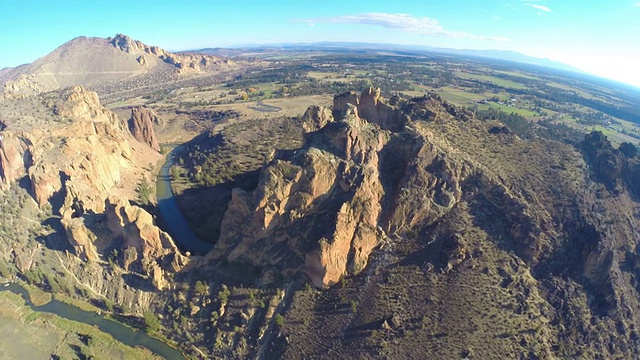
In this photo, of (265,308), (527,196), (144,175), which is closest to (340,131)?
(265,308)

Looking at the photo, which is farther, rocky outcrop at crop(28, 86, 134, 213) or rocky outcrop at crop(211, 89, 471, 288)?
rocky outcrop at crop(28, 86, 134, 213)

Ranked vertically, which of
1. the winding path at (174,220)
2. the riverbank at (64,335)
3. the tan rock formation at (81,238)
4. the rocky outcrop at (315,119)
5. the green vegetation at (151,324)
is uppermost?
the rocky outcrop at (315,119)

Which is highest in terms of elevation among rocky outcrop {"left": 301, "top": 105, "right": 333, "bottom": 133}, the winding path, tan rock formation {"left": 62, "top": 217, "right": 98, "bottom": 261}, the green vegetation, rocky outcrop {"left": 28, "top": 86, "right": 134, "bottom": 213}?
rocky outcrop {"left": 301, "top": 105, "right": 333, "bottom": 133}

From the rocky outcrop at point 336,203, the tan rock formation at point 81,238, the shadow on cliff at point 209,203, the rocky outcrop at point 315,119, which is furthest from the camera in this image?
the rocky outcrop at point 315,119

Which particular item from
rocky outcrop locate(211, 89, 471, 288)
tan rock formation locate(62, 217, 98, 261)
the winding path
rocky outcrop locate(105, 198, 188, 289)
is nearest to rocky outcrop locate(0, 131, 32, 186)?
→ tan rock formation locate(62, 217, 98, 261)


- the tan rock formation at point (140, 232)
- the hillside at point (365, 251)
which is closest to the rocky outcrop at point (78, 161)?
the hillside at point (365, 251)

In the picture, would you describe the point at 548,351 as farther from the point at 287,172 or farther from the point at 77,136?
Result: the point at 77,136

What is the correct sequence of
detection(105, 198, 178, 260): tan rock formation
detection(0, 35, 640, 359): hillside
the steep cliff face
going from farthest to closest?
1. the steep cliff face
2. detection(105, 198, 178, 260): tan rock formation
3. detection(0, 35, 640, 359): hillside

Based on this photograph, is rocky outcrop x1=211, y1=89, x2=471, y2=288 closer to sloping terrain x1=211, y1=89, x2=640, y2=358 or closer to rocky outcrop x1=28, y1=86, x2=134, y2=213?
sloping terrain x1=211, y1=89, x2=640, y2=358

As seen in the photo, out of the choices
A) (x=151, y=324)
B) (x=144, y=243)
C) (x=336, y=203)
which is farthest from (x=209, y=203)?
(x=336, y=203)

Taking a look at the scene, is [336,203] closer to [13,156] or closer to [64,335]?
[64,335]

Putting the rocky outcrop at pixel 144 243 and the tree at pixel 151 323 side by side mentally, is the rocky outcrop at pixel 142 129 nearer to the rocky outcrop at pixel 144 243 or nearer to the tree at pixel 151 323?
the rocky outcrop at pixel 144 243
